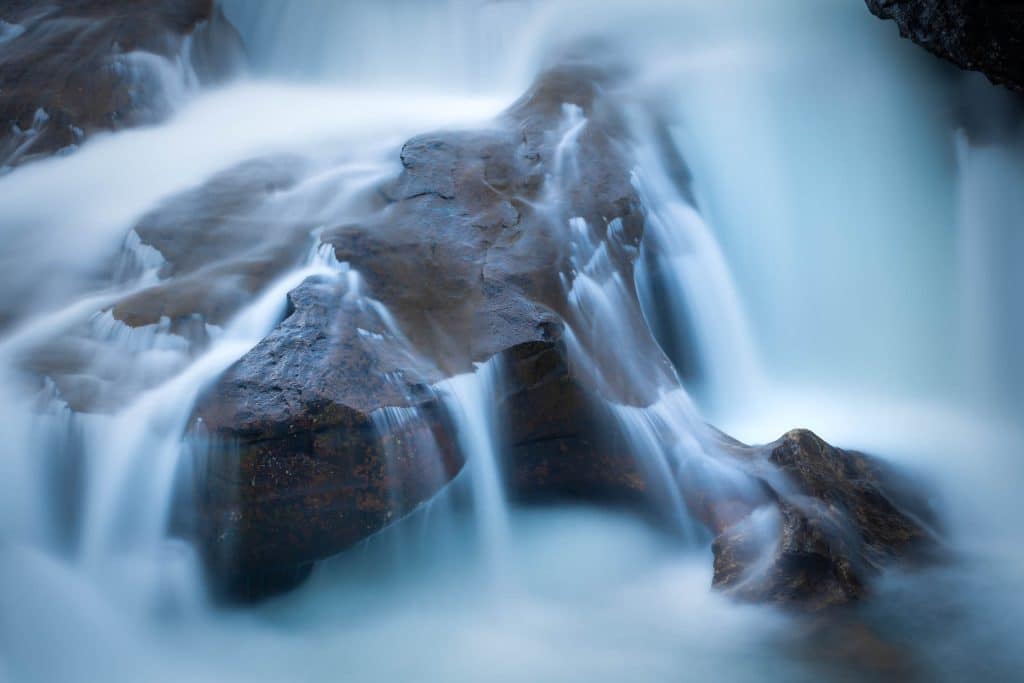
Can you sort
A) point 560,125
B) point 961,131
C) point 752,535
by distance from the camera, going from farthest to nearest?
point 961,131 < point 560,125 < point 752,535

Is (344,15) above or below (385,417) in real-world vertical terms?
above

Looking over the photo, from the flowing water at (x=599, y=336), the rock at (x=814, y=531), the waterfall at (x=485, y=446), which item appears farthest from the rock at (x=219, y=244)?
the rock at (x=814, y=531)

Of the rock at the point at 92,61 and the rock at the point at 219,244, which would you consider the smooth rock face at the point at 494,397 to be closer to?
the rock at the point at 219,244

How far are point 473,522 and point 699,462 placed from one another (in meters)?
1.21

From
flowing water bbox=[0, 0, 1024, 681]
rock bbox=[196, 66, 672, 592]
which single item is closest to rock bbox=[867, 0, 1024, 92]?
flowing water bbox=[0, 0, 1024, 681]

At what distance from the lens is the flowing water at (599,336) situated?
3.58 metres

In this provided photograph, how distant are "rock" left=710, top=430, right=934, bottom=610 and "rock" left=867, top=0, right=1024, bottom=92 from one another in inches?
94.4

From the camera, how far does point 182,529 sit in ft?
12.2

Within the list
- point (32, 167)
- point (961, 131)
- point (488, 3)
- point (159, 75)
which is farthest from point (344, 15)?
point (961, 131)

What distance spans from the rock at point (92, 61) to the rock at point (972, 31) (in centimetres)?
574

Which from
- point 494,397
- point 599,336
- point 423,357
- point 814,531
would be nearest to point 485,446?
point 494,397

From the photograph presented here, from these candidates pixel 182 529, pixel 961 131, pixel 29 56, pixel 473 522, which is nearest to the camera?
pixel 182 529

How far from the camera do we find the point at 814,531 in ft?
12.2

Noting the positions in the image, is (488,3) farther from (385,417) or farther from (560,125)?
(385,417)
